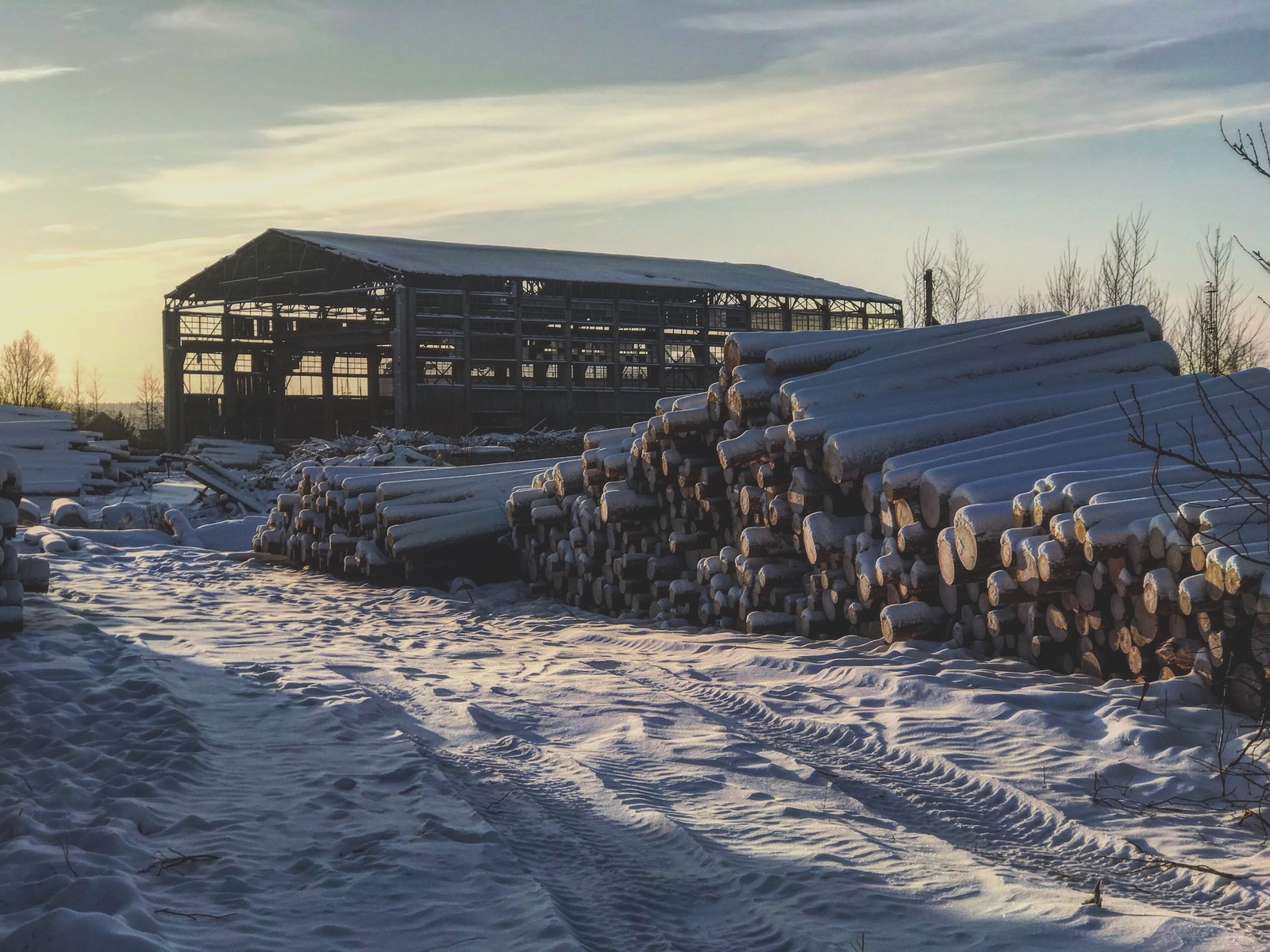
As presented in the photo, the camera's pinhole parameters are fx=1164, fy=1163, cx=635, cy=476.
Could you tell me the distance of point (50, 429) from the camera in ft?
102

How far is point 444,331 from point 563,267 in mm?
6300

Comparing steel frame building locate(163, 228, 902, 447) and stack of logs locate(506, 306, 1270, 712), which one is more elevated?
steel frame building locate(163, 228, 902, 447)

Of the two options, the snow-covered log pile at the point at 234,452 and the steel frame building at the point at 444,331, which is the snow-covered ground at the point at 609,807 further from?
the snow-covered log pile at the point at 234,452

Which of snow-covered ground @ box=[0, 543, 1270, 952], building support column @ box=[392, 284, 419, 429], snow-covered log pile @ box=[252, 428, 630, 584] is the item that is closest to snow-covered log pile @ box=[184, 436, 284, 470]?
building support column @ box=[392, 284, 419, 429]

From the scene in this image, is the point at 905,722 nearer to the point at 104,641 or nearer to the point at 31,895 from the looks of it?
the point at 31,895

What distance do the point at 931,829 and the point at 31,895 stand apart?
3.38 m

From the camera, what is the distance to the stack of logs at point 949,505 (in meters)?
6.41

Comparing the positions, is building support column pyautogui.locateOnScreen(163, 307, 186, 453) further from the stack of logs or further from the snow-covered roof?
the stack of logs

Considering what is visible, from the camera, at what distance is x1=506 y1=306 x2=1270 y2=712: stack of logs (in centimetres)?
641

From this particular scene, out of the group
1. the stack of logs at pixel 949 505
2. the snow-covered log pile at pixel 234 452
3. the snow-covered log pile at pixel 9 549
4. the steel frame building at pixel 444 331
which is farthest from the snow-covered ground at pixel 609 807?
the snow-covered log pile at pixel 234 452

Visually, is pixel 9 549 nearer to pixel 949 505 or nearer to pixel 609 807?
pixel 609 807

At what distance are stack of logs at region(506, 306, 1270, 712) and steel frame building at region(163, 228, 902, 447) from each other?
21.4 metres

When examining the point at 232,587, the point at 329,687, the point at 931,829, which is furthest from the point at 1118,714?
the point at 232,587

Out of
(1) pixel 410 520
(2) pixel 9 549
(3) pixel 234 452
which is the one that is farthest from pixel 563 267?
(2) pixel 9 549
